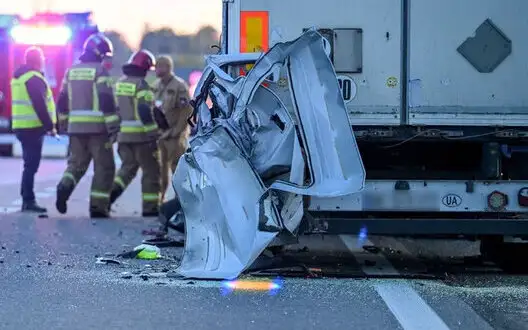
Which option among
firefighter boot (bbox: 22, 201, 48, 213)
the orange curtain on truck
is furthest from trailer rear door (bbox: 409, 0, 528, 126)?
firefighter boot (bbox: 22, 201, 48, 213)

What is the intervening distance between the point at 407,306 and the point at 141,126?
6824 millimetres

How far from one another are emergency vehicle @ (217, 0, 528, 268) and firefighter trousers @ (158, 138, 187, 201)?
5.90 meters

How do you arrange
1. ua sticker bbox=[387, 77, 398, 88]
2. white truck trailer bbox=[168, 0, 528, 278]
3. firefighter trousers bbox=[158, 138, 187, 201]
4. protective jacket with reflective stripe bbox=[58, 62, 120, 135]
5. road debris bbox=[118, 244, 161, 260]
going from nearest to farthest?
white truck trailer bbox=[168, 0, 528, 278]
ua sticker bbox=[387, 77, 398, 88]
road debris bbox=[118, 244, 161, 260]
protective jacket with reflective stripe bbox=[58, 62, 120, 135]
firefighter trousers bbox=[158, 138, 187, 201]

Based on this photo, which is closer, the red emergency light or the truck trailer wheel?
the truck trailer wheel

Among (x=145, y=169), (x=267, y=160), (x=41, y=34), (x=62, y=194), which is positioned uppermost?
(x=41, y=34)

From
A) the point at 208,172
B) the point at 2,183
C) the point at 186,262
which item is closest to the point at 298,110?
the point at 208,172

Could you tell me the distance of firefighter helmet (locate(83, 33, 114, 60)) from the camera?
42.1 feet

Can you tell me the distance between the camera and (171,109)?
13305mm

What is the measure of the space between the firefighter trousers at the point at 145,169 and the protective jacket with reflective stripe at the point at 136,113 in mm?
113

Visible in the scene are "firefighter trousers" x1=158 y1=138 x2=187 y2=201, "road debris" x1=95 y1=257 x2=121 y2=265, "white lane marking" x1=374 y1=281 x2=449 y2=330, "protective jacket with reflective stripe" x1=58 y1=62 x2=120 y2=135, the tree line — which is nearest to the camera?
"white lane marking" x1=374 y1=281 x2=449 y2=330

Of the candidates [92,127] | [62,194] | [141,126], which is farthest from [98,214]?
[141,126]

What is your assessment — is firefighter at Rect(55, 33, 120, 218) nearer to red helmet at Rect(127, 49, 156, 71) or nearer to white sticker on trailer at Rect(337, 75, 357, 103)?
red helmet at Rect(127, 49, 156, 71)

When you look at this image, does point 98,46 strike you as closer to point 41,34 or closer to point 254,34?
point 254,34

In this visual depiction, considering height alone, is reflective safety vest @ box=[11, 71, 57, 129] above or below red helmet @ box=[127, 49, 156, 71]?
below
